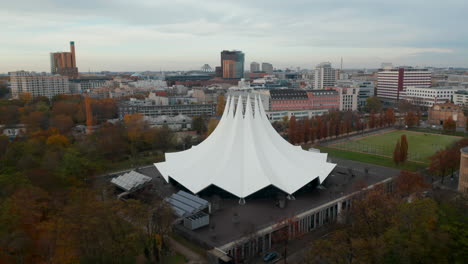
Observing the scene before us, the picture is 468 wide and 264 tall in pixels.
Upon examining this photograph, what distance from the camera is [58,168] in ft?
72.0

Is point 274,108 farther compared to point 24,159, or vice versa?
point 274,108

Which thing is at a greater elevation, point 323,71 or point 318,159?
point 323,71

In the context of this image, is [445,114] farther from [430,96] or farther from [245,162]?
[245,162]

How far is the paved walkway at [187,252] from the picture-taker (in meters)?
15.2

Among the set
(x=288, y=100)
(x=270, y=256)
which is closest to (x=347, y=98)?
(x=288, y=100)

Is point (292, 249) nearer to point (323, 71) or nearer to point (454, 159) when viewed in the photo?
point (454, 159)

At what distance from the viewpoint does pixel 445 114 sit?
51531mm

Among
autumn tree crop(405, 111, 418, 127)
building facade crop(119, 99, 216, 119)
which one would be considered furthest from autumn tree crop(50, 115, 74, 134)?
autumn tree crop(405, 111, 418, 127)

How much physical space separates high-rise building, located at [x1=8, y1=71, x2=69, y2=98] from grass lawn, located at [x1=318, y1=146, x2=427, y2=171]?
59617 mm

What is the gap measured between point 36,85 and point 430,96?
249 ft

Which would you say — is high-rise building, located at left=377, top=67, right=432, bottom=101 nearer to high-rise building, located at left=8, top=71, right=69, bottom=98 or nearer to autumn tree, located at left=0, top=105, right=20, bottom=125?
autumn tree, located at left=0, top=105, right=20, bottom=125

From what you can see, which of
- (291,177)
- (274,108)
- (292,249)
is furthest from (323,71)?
(292,249)

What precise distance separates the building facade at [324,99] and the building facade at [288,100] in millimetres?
1121

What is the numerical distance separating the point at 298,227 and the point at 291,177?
3963 millimetres
